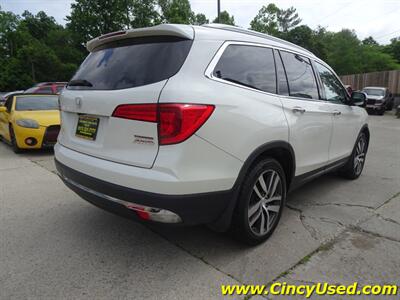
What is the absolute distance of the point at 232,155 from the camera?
2178mm

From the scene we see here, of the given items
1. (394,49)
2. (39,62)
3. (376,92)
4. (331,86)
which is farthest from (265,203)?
(394,49)

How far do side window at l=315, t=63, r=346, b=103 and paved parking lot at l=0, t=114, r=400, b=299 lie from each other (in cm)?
132

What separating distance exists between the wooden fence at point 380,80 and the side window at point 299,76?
911 inches

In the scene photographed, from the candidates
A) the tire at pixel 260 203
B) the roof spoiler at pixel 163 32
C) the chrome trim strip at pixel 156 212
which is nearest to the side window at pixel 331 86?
the tire at pixel 260 203

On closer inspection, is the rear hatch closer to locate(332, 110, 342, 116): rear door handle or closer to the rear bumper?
the rear bumper

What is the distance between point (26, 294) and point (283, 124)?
2.42 m

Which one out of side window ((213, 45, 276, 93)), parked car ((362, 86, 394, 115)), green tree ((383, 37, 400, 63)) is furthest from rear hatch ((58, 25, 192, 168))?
green tree ((383, 37, 400, 63))

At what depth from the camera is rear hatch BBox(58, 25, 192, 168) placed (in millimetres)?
2008

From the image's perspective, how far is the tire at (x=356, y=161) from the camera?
14.7 feet

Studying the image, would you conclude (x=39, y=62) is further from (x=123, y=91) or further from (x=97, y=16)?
(x=123, y=91)

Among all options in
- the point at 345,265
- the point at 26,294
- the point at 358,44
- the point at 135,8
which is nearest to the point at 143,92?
the point at 26,294

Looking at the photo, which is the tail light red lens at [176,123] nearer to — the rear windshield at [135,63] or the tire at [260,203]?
the rear windshield at [135,63]

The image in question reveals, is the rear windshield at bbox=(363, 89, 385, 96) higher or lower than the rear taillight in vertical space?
higher

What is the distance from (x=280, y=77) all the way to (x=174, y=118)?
1417mm
